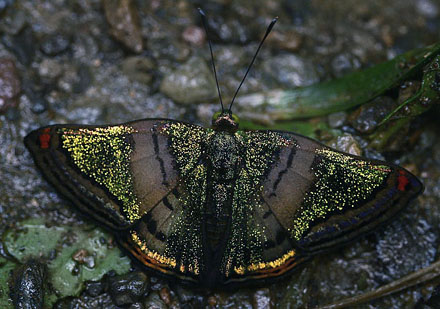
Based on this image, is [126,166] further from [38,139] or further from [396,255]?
[396,255]

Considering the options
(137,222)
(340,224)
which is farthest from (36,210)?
(340,224)

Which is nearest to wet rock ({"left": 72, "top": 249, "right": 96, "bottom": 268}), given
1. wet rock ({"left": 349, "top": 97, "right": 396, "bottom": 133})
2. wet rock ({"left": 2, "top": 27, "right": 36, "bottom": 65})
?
wet rock ({"left": 2, "top": 27, "right": 36, "bottom": 65})

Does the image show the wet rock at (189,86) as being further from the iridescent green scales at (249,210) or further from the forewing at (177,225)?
the iridescent green scales at (249,210)

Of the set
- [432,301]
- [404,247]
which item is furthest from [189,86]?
[432,301]

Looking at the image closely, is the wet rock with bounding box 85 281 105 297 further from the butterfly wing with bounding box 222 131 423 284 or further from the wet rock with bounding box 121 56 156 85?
the wet rock with bounding box 121 56 156 85

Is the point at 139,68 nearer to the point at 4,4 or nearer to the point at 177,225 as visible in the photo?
the point at 4,4
